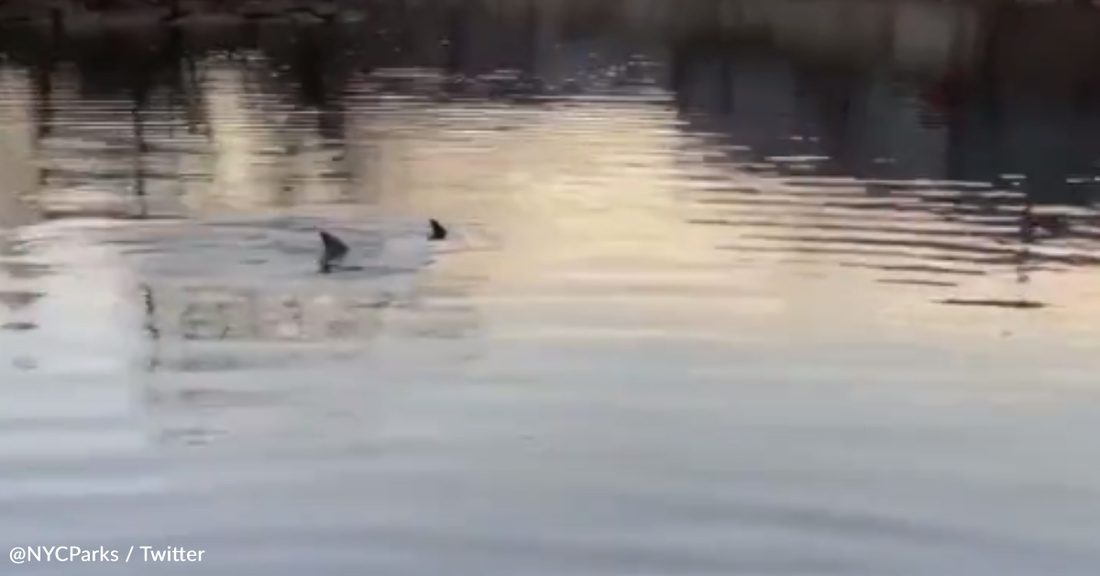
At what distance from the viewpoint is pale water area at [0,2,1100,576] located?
8.50m

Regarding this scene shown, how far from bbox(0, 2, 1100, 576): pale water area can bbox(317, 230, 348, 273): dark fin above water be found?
0.57 ft

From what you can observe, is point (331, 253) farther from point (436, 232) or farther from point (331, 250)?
point (436, 232)

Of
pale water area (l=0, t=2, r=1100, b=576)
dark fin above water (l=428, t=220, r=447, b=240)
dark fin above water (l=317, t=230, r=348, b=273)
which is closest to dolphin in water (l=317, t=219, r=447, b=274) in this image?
dark fin above water (l=317, t=230, r=348, b=273)

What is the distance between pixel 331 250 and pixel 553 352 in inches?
138

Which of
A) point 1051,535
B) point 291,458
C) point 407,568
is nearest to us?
point 407,568

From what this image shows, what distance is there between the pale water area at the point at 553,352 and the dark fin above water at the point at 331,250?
0.17 metres

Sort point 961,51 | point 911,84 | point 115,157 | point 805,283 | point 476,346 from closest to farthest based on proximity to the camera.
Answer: point 476,346
point 805,283
point 115,157
point 911,84
point 961,51

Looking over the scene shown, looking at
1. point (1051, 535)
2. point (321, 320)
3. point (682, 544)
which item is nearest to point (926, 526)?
point (1051, 535)

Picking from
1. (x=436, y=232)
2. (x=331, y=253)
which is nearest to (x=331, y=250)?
(x=331, y=253)

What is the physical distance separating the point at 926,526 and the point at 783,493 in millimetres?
748

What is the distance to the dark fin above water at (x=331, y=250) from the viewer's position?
14523mm

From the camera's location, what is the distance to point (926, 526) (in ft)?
28.2

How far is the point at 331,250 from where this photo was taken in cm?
1472

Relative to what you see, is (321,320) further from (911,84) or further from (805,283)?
(911,84)
